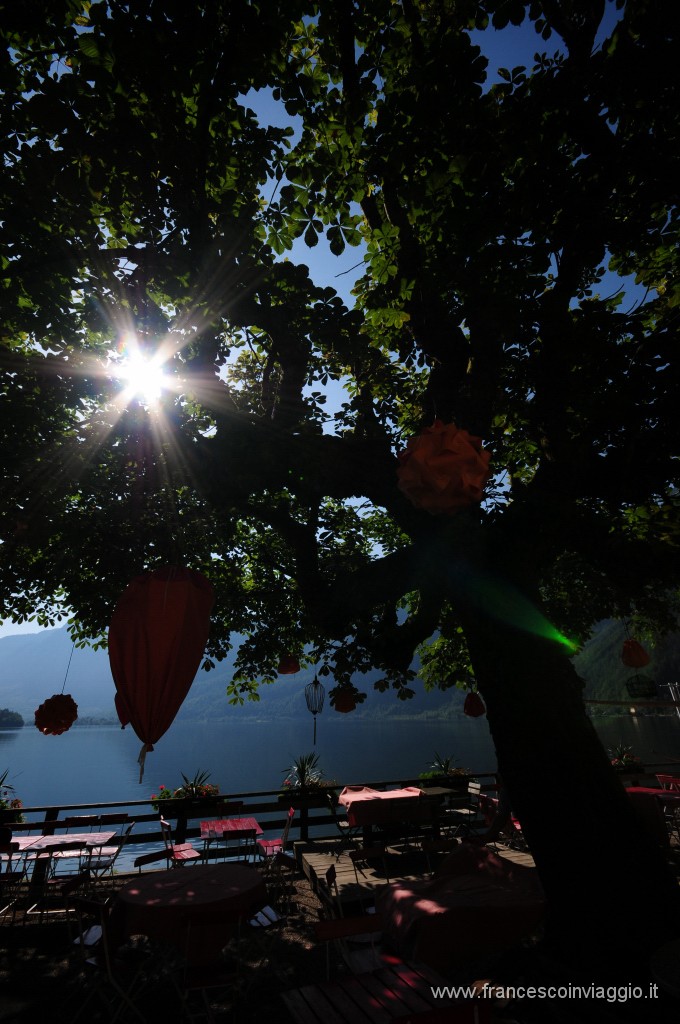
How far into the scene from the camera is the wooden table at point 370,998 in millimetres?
3023

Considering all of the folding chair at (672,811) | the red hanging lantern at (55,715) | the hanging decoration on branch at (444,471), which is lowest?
the folding chair at (672,811)

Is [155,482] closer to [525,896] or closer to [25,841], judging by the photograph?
[525,896]

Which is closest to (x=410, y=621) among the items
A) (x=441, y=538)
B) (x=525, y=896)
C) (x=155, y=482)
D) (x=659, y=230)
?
(x=441, y=538)

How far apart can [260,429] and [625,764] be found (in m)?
14.6

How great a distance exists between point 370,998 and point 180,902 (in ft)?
6.41

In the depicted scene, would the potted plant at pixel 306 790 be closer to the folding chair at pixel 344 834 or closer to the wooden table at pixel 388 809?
the folding chair at pixel 344 834

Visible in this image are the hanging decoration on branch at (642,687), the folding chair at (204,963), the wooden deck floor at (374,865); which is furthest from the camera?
the hanging decoration on branch at (642,687)

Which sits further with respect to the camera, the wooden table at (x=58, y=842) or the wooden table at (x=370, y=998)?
the wooden table at (x=58, y=842)

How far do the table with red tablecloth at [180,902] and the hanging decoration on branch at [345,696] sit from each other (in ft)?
10.6

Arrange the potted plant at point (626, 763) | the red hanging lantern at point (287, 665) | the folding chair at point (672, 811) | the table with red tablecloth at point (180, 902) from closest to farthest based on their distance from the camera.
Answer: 1. the table with red tablecloth at point (180, 902)
2. the red hanging lantern at point (287, 665)
3. the folding chair at point (672, 811)
4. the potted plant at point (626, 763)

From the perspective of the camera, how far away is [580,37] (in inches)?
176

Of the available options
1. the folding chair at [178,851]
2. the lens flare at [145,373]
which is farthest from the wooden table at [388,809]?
the lens flare at [145,373]

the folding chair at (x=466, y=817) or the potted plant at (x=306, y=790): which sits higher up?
the potted plant at (x=306, y=790)

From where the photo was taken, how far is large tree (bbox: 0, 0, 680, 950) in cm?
371
